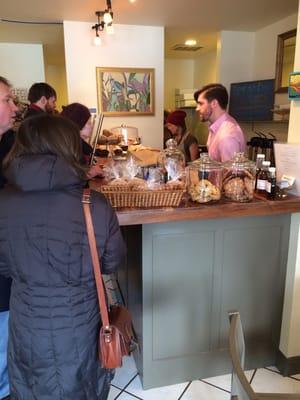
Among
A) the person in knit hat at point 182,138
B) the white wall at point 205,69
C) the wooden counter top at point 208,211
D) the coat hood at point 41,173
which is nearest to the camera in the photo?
the coat hood at point 41,173

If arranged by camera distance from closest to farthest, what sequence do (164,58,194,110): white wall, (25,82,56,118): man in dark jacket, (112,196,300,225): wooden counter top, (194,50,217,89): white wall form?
1. (112,196,300,225): wooden counter top
2. (25,82,56,118): man in dark jacket
3. (194,50,217,89): white wall
4. (164,58,194,110): white wall

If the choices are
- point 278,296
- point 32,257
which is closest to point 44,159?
point 32,257

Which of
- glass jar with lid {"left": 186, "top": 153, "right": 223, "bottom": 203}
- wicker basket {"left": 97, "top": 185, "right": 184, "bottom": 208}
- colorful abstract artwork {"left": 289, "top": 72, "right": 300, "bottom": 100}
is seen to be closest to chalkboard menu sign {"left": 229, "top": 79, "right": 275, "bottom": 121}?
colorful abstract artwork {"left": 289, "top": 72, "right": 300, "bottom": 100}

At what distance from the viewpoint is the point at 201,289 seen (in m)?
1.74

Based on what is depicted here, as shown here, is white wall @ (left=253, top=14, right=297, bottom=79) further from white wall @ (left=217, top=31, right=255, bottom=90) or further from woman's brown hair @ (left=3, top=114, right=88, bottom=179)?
woman's brown hair @ (left=3, top=114, right=88, bottom=179)

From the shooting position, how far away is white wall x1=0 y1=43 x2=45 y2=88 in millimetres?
5824

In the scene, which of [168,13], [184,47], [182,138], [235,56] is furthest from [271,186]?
[184,47]

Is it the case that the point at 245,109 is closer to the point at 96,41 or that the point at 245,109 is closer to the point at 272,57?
the point at 272,57

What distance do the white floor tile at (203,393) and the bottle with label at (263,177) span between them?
1.08m

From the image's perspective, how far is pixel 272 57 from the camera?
4.58 metres

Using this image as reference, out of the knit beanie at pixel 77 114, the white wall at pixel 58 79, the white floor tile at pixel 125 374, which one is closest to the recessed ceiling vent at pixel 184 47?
the white wall at pixel 58 79

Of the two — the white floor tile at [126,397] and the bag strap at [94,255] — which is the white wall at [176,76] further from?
the bag strap at [94,255]

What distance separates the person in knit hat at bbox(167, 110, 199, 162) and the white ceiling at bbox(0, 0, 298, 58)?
1.25m

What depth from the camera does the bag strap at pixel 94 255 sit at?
1054mm
